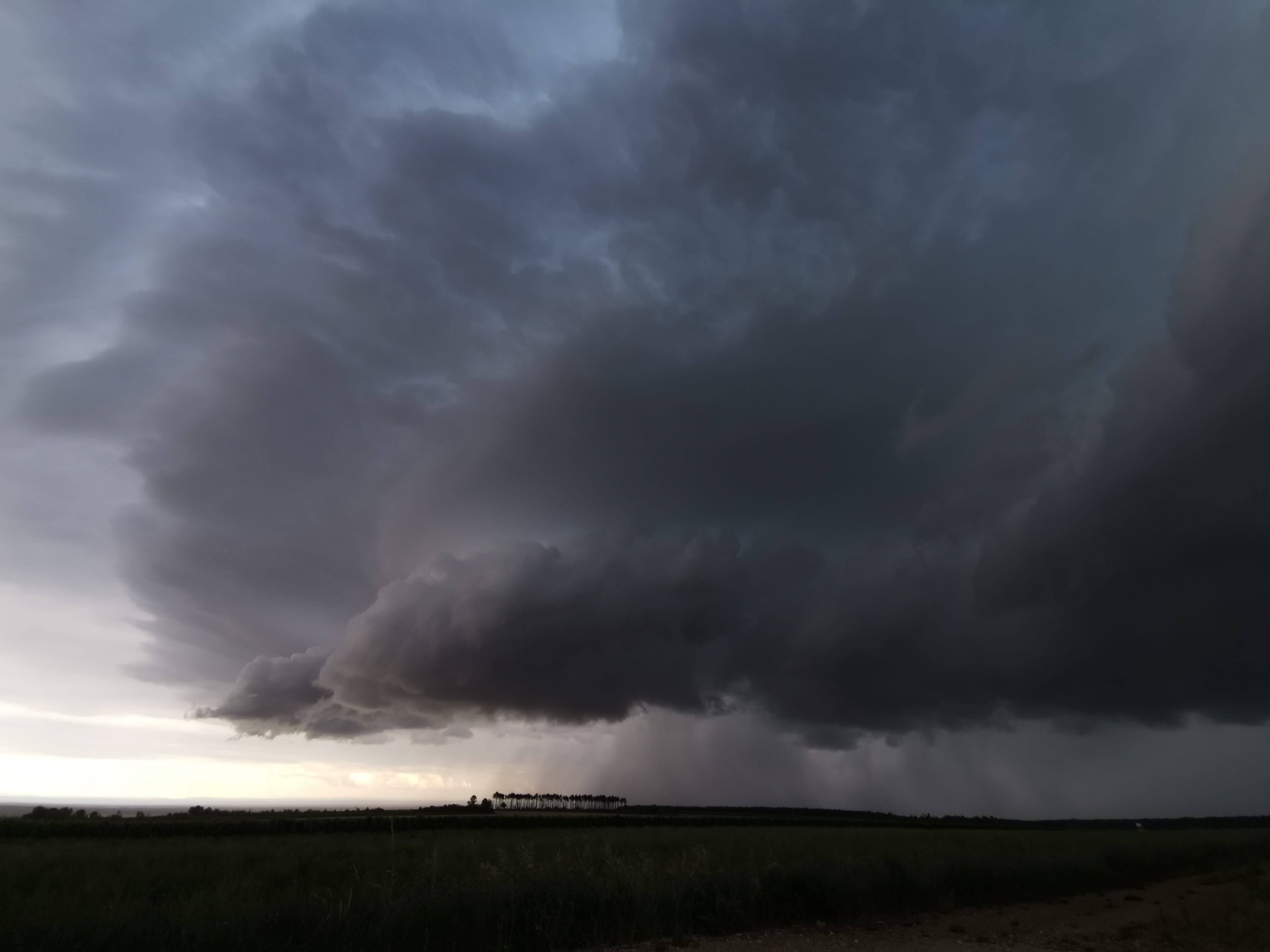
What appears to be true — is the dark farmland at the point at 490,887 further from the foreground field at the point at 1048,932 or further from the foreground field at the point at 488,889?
the foreground field at the point at 1048,932

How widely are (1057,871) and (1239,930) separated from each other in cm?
1452

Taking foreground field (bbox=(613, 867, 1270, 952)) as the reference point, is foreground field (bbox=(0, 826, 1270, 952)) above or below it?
above

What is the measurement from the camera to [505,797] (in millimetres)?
173000

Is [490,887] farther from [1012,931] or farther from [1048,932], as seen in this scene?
[1048,932]

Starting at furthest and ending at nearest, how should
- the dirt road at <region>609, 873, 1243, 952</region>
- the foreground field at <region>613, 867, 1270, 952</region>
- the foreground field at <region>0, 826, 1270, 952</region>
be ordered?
1. the foreground field at <region>613, 867, 1270, 952</region>
2. the dirt road at <region>609, 873, 1243, 952</region>
3. the foreground field at <region>0, 826, 1270, 952</region>

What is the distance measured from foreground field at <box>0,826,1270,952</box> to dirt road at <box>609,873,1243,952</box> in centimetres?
89

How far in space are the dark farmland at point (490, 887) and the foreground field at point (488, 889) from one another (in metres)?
0.05

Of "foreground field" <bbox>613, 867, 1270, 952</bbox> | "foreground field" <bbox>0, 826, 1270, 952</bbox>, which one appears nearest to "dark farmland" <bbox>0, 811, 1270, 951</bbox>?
"foreground field" <bbox>0, 826, 1270, 952</bbox>

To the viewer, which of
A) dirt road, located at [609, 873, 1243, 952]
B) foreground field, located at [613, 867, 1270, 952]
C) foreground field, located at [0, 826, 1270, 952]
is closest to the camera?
foreground field, located at [0, 826, 1270, 952]

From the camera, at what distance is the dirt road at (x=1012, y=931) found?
663 inches

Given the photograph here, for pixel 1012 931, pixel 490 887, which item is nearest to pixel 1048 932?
pixel 1012 931

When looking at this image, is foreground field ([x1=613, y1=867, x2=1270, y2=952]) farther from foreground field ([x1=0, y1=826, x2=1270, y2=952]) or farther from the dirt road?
foreground field ([x1=0, y1=826, x2=1270, y2=952])

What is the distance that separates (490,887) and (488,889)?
128 mm

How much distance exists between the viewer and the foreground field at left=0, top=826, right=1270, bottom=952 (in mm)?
14234
